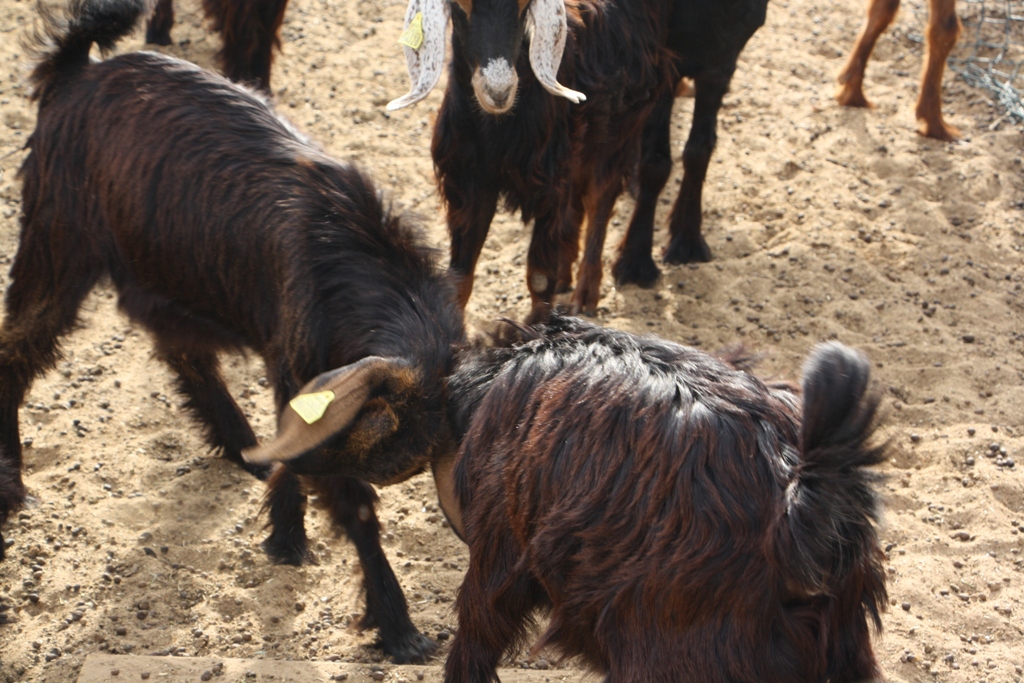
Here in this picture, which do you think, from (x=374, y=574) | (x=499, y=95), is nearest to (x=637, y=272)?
(x=499, y=95)

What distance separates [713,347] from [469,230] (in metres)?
1.60

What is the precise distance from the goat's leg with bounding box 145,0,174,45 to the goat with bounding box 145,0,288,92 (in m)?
0.88

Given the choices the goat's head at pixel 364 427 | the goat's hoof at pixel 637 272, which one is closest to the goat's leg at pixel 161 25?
the goat's hoof at pixel 637 272

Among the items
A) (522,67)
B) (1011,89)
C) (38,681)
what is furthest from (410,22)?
(1011,89)

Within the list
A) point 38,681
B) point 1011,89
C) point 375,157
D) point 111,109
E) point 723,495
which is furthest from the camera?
point 1011,89

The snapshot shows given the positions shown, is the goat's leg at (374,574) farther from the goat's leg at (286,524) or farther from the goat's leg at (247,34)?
the goat's leg at (247,34)

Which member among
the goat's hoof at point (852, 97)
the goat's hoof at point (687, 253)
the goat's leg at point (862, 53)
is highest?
the goat's leg at point (862, 53)

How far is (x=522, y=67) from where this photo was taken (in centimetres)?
500

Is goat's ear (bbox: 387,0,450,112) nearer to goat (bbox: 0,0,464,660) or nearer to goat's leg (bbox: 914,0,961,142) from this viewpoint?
goat (bbox: 0,0,464,660)

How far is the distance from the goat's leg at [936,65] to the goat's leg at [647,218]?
2414 mm

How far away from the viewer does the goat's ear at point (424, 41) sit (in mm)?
4793

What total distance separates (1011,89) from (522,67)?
5.10 metres

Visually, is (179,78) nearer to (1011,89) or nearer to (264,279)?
(264,279)

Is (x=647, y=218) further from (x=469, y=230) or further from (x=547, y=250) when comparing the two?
(x=469, y=230)
